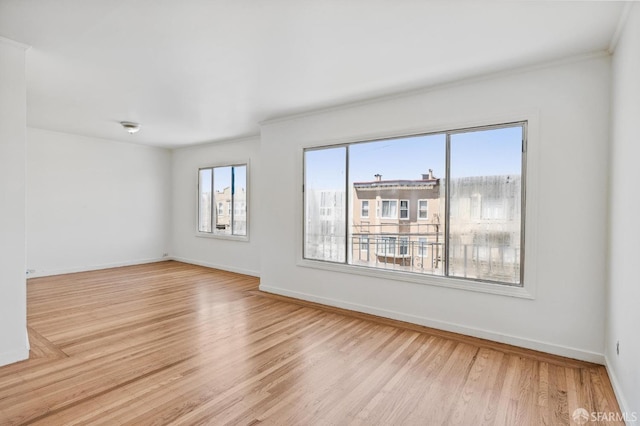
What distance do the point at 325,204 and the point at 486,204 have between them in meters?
2.11

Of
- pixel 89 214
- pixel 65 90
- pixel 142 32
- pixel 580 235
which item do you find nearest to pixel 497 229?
pixel 580 235

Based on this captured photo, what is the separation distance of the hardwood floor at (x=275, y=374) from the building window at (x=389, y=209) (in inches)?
50.3

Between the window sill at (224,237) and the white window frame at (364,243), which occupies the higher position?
the white window frame at (364,243)

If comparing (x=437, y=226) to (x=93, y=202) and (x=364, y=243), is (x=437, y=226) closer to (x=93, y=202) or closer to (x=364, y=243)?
(x=364, y=243)

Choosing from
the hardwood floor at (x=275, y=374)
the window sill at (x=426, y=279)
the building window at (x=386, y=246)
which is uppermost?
the building window at (x=386, y=246)

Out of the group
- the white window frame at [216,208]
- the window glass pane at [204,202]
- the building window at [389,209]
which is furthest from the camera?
the window glass pane at [204,202]

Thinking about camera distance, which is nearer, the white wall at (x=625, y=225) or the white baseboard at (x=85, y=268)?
the white wall at (x=625, y=225)

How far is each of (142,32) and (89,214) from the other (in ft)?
17.7

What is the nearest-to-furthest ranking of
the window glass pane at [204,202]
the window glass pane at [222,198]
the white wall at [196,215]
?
1. the white wall at [196,215]
2. the window glass pane at [222,198]
3. the window glass pane at [204,202]

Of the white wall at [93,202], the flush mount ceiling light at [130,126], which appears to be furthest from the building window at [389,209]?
the white wall at [93,202]

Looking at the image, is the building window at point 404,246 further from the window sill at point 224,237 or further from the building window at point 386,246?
the window sill at point 224,237

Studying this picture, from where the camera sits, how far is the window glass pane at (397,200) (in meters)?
3.71

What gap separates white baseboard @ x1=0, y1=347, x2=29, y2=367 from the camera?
2.65m

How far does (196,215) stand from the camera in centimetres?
742
